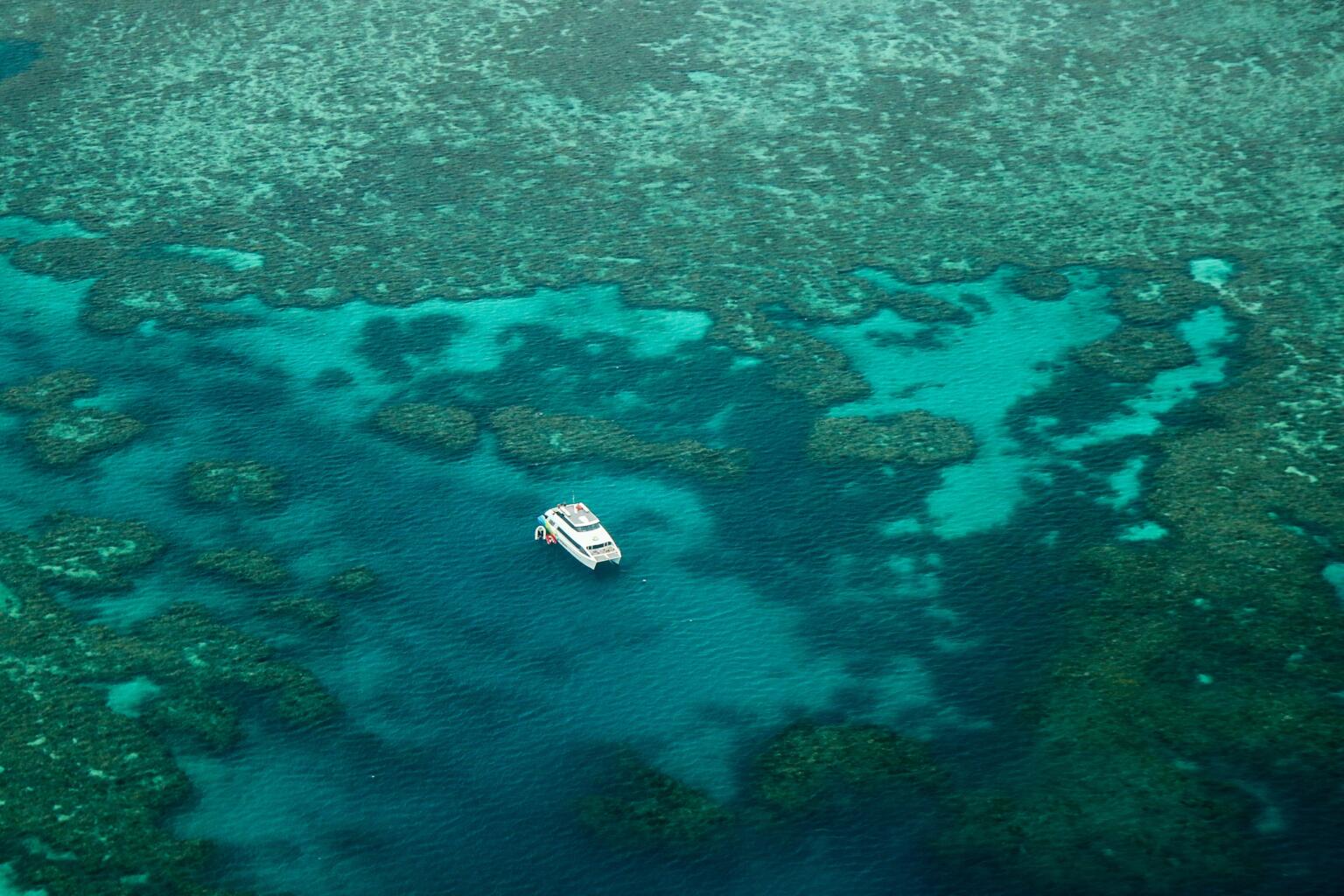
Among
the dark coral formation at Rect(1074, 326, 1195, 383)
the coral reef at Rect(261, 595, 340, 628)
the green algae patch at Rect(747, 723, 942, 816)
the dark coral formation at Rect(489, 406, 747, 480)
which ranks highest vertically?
the dark coral formation at Rect(1074, 326, 1195, 383)

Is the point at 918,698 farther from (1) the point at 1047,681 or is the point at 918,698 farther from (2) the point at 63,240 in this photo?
(2) the point at 63,240

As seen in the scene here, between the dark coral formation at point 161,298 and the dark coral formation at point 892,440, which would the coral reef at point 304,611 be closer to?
the dark coral formation at point 892,440

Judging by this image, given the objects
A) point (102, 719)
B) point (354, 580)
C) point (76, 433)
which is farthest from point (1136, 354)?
point (76, 433)

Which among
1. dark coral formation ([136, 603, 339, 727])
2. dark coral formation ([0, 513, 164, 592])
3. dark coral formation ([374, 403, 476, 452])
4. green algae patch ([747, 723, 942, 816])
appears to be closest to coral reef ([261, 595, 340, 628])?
dark coral formation ([136, 603, 339, 727])

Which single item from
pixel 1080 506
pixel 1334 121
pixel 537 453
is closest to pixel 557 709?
pixel 537 453

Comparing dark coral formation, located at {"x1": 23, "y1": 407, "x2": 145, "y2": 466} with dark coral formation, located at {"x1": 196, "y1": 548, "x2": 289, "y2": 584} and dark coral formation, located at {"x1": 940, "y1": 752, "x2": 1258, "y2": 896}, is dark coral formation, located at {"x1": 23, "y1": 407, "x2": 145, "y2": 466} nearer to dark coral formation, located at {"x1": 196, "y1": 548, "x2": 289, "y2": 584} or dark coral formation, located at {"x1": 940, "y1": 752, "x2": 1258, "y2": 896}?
dark coral formation, located at {"x1": 196, "y1": 548, "x2": 289, "y2": 584}
